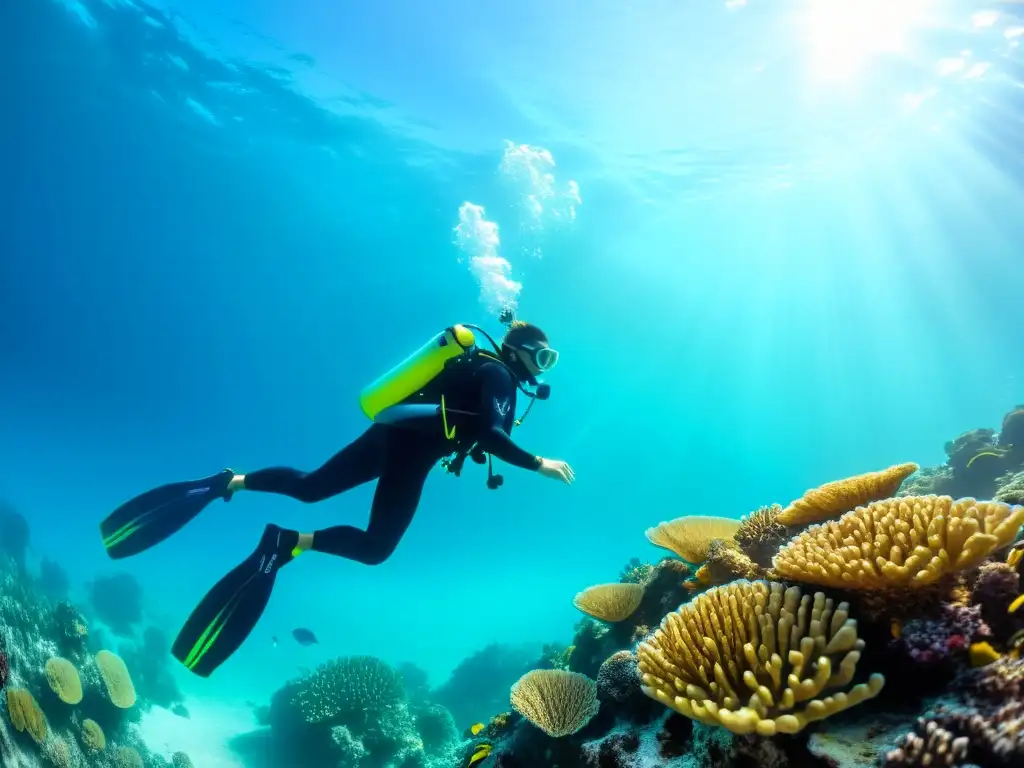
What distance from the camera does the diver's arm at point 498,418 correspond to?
503cm

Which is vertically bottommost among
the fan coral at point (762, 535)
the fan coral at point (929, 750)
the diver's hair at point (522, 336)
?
the fan coral at point (929, 750)

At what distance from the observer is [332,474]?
20.2 ft

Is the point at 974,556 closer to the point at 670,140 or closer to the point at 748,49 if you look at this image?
the point at 748,49

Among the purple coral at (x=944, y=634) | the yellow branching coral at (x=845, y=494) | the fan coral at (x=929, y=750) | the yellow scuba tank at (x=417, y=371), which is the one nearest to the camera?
the fan coral at (x=929, y=750)

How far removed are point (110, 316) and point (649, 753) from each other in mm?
59756

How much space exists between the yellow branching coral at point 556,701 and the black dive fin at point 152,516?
4.42 m

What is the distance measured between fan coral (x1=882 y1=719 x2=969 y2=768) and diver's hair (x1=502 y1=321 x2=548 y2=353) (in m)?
4.77

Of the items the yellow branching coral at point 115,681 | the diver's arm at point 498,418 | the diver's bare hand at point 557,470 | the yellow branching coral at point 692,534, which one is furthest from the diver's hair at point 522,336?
the yellow branching coral at point 115,681

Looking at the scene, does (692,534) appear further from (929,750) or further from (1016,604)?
(929,750)

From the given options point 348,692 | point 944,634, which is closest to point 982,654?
point 944,634

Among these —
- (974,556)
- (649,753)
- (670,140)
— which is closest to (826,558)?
(974,556)

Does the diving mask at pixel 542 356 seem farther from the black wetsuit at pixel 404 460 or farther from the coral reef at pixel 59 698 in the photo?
the coral reef at pixel 59 698

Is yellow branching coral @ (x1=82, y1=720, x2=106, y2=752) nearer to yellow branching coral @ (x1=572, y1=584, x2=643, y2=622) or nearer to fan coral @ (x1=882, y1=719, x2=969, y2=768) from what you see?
yellow branching coral @ (x1=572, y1=584, x2=643, y2=622)

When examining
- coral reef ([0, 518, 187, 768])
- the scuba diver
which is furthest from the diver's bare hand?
coral reef ([0, 518, 187, 768])
